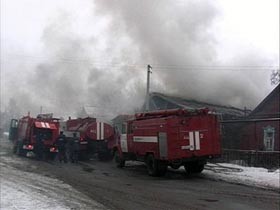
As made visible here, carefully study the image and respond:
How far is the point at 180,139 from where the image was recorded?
692 inches

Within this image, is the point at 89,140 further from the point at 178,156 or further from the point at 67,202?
the point at 67,202

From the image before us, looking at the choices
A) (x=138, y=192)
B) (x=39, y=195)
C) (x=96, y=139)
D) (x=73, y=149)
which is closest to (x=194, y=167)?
(x=138, y=192)

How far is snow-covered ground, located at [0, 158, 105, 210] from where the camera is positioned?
32.9ft

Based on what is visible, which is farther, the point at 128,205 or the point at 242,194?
the point at 242,194

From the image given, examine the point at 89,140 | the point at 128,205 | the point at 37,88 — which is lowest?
the point at 128,205

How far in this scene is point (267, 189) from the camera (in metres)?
14.2

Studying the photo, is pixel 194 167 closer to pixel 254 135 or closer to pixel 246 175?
pixel 246 175

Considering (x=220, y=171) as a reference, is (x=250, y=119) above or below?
above

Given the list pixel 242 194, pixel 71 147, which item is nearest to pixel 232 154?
pixel 71 147

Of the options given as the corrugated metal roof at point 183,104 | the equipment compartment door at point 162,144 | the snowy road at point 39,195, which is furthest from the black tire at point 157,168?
the corrugated metal roof at point 183,104

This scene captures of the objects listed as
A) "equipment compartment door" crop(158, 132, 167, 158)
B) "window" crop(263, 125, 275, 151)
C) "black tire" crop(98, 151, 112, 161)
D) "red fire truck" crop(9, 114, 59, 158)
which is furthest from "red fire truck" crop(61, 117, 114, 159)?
"window" crop(263, 125, 275, 151)

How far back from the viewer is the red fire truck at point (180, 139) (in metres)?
17.6

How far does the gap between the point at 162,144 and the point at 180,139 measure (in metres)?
0.71

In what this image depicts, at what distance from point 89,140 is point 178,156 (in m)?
10.9
